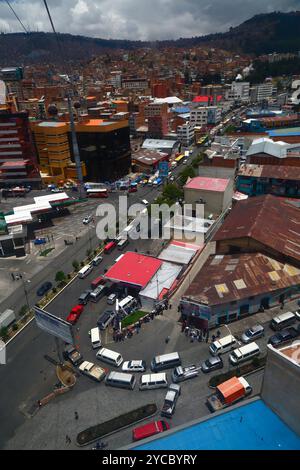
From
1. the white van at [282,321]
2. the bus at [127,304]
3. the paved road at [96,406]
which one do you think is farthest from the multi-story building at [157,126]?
the paved road at [96,406]

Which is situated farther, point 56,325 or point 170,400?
point 56,325

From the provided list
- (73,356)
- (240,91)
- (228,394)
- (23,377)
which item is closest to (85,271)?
(73,356)

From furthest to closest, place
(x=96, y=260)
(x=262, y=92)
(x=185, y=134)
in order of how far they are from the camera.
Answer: (x=262, y=92) → (x=185, y=134) → (x=96, y=260)

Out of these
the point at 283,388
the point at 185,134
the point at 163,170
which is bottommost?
the point at 163,170

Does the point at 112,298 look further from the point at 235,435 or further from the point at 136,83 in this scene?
the point at 136,83
